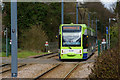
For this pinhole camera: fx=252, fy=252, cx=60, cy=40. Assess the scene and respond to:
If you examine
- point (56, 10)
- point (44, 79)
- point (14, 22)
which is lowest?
point (44, 79)

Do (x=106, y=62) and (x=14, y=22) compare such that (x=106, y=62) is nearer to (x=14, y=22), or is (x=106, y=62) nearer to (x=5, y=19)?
(x=14, y=22)

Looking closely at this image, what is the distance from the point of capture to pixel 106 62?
27.3 feet

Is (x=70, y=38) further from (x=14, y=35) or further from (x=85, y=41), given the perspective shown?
(x=14, y=35)

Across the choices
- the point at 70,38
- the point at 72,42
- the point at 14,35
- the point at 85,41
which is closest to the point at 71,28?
the point at 70,38

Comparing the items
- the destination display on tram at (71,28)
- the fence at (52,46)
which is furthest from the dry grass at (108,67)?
the fence at (52,46)

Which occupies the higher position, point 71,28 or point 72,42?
point 71,28

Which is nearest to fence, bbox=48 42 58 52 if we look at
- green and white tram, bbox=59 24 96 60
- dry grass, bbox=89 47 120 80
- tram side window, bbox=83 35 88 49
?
tram side window, bbox=83 35 88 49

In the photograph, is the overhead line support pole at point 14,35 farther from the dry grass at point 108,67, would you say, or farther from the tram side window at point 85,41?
the tram side window at point 85,41

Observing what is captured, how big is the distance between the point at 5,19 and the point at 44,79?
32.0m

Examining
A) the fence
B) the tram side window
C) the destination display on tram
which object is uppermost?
the destination display on tram

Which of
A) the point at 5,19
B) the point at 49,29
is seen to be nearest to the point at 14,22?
the point at 5,19

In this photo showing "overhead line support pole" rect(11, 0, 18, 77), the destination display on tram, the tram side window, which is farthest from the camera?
the tram side window

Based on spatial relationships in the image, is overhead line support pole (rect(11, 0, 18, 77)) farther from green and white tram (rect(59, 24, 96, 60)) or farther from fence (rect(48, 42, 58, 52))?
fence (rect(48, 42, 58, 52))

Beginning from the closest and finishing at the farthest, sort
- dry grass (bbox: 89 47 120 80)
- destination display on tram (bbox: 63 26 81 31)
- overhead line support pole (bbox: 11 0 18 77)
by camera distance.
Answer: dry grass (bbox: 89 47 120 80), overhead line support pole (bbox: 11 0 18 77), destination display on tram (bbox: 63 26 81 31)
